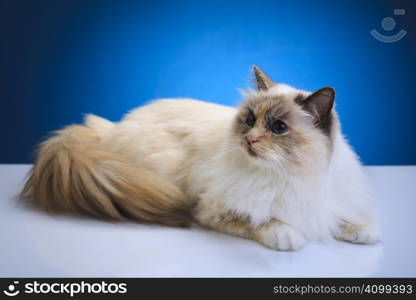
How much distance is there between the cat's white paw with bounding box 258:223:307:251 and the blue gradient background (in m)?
1.38

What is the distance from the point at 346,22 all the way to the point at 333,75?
1.06ft

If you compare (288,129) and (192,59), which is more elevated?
(192,59)

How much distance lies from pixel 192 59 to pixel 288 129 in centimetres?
153

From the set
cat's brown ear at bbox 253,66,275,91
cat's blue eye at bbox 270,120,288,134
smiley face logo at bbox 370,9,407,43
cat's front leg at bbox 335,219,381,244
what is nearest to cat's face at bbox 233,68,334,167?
cat's blue eye at bbox 270,120,288,134

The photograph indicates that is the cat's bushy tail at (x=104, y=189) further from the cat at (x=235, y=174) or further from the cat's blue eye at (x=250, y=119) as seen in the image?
the cat's blue eye at (x=250, y=119)

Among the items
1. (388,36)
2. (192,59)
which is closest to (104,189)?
(192,59)

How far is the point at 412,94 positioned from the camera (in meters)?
3.03

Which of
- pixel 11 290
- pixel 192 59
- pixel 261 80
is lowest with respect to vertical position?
pixel 11 290

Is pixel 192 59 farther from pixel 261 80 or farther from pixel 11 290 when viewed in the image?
pixel 11 290

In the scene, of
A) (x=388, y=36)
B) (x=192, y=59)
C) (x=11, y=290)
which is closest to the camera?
(x=11, y=290)

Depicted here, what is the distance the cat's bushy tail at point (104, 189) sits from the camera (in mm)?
1840

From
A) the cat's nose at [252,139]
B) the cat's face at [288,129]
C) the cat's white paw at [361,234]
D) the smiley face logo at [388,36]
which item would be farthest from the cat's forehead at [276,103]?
the smiley face logo at [388,36]

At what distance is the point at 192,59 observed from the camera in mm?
3029

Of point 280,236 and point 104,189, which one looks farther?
point 104,189
